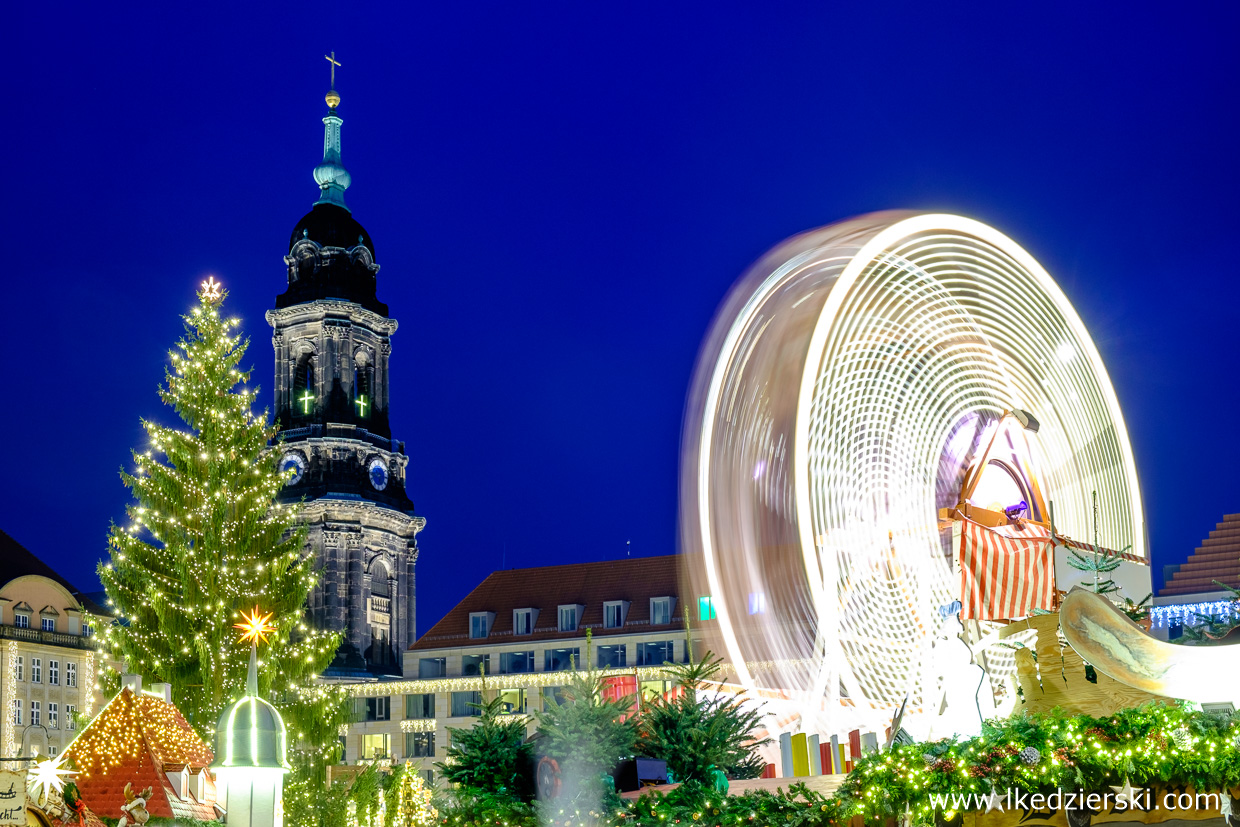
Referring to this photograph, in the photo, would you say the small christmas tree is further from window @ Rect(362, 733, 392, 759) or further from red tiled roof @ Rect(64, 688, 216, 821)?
window @ Rect(362, 733, 392, 759)

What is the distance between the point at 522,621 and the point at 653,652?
7334 mm

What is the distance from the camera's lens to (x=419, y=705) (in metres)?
72.1

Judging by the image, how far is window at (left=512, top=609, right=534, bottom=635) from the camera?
73.3m

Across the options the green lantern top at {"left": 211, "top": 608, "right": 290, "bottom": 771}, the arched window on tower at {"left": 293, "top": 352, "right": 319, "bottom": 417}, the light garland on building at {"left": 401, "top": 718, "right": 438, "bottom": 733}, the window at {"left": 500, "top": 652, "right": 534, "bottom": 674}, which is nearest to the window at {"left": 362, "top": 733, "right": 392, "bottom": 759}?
the light garland on building at {"left": 401, "top": 718, "right": 438, "bottom": 733}

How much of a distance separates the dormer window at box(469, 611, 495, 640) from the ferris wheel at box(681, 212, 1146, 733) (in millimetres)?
49088

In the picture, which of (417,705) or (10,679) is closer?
(10,679)

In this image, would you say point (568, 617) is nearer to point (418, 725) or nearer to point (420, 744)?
point (418, 725)

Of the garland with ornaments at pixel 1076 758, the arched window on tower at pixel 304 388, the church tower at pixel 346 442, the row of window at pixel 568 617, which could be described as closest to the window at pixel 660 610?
the row of window at pixel 568 617

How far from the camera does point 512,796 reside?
15.6 metres

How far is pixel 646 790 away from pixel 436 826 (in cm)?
301

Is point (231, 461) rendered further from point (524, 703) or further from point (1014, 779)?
point (524, 703)

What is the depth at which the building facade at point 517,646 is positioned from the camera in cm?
7081

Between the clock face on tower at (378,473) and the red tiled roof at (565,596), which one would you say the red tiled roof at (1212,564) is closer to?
the red tiled roof at (565,596)

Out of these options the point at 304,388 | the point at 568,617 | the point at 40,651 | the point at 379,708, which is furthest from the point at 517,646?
the point at 40,651
